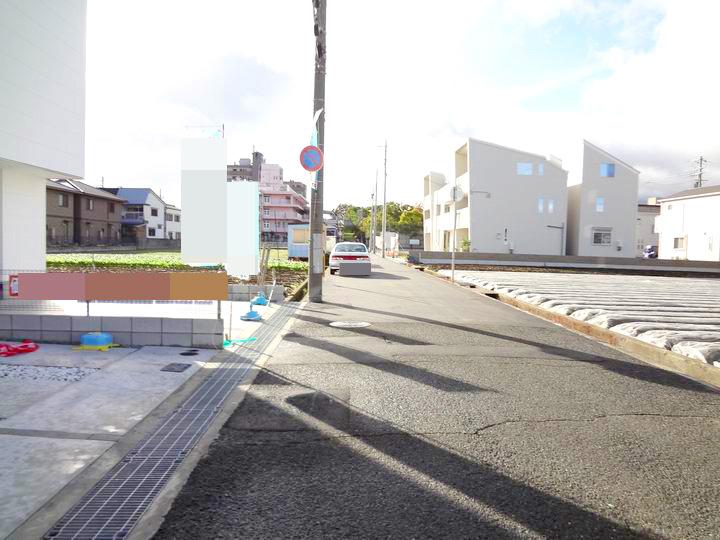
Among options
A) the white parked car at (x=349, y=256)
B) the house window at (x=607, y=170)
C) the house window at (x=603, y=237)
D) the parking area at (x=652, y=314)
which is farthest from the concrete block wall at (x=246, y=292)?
the house window at (x=607, y=170)

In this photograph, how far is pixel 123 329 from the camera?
255 inches

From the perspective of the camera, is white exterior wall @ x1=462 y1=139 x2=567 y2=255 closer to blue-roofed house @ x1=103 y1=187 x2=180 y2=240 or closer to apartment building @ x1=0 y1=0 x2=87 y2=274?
apartment building @ x1=0 y1=0 x2=87 y2=274

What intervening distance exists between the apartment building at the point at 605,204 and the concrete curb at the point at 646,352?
1210 inches

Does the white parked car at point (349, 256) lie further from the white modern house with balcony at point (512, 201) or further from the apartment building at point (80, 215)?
the apartment building at point (80, 215)

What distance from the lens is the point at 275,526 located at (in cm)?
250

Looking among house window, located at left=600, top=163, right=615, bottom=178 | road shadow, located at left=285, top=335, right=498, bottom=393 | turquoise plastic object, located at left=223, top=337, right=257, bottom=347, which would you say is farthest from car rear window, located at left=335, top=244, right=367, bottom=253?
house window, located at left=600, top=163, right=615, bottom=178

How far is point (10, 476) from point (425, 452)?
2.67 meters

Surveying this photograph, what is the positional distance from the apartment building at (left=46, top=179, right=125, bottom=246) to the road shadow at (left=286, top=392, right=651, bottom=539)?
145 ft

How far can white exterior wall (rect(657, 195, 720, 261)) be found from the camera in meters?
38.2

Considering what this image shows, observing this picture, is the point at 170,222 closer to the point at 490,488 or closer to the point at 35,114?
the point at 35,114

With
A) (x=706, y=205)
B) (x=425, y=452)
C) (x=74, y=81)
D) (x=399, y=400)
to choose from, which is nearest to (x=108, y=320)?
(x=399, y=400)

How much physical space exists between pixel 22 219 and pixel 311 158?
20.1 feet

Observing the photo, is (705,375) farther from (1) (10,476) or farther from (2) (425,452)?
(1) (10,476)

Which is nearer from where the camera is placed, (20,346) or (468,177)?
(20,346)
